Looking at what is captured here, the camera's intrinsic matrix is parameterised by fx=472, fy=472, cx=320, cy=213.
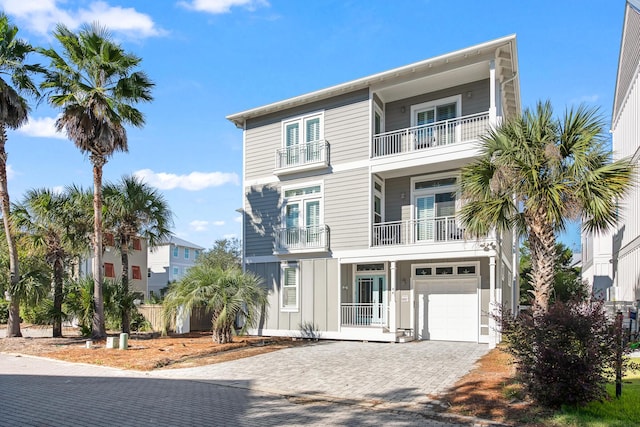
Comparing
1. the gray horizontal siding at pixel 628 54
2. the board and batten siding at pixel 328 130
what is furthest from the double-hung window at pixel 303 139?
the gray horizontal siding at pixel 628 54

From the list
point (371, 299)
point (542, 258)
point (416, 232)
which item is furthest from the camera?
point (371, 299)

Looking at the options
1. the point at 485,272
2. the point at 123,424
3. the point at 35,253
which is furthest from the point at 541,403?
the point at 35,253

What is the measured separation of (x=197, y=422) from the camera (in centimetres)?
696

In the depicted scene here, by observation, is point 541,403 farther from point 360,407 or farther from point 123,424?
point 123,424

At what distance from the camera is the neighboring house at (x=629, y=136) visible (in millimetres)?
24328

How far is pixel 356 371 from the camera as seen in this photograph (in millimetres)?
11148

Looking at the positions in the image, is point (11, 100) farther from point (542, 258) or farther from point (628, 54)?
point (628, 54)

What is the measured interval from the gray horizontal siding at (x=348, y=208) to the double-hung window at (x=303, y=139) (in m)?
1.39

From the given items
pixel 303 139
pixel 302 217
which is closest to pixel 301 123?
pixel 303 139

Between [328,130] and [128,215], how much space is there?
861 cm

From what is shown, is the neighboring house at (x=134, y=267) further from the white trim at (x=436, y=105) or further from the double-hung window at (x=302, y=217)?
the white trim at (x=436, y=105)

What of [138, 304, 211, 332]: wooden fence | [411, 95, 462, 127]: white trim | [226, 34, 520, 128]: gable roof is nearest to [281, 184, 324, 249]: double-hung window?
[226, 34, 520, 128]: gable roof

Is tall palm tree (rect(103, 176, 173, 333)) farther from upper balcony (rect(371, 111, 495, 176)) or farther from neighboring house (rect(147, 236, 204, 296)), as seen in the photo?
neighboring house (rect(147, 236, 204, 296))

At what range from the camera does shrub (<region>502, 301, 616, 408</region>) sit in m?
6.94
